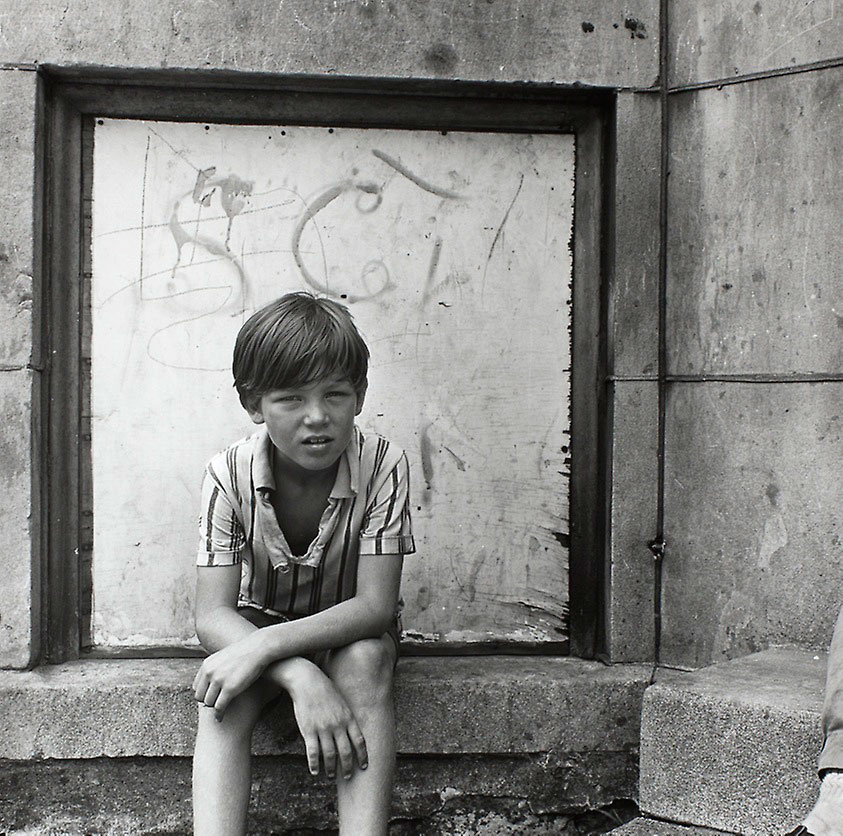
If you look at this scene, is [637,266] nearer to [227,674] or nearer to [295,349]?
[295,349]

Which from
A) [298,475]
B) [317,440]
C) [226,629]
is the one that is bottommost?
[226,629]

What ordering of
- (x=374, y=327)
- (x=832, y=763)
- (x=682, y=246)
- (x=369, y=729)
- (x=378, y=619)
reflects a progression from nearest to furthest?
(x=832, y=763)
(x=369, y=729)
(x=378, y=619)
(x=682, y=246)
(x=374, y=327)

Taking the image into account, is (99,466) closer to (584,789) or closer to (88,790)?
(88,790)

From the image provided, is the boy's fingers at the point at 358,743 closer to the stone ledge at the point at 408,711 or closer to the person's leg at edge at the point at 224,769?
the person's leg at edge at the point at 224,769

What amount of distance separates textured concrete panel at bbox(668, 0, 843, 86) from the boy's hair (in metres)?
1.52

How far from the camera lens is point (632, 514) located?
3.50 meters

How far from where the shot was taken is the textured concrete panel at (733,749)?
2.58m

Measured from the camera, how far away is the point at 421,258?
3.60m

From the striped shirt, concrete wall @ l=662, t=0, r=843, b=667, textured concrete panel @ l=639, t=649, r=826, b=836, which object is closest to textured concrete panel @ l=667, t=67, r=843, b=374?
concrete wall @ l=662, t=0, r=843, b=667

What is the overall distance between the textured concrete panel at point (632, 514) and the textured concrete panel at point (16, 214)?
1912 millimetres

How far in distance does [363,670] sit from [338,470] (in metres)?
0.54

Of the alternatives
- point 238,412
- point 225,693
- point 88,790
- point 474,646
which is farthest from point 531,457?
point 88,790

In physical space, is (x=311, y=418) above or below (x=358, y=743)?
above

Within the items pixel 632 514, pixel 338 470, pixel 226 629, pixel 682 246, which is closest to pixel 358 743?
pixel 226 629
